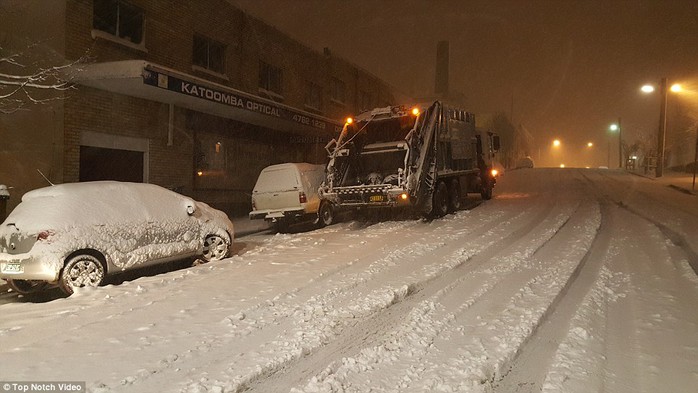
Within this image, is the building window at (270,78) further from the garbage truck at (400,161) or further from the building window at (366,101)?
the building window at (366,101)

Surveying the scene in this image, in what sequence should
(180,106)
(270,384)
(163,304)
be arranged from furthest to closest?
(180,106) < (163,304) < (270,384)

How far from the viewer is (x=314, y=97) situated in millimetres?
23922

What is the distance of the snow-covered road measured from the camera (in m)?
3.76

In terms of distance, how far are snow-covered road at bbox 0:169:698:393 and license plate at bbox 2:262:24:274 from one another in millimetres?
451

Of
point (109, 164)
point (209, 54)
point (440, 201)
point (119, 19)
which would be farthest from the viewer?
point (209, 54)

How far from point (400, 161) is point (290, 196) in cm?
316

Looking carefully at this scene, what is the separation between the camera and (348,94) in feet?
88.9

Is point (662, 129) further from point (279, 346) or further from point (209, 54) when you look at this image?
point (279, 346)

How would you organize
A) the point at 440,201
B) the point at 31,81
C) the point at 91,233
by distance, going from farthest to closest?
1. the point at 440,201
2. the point at 31,81
3. the point at 91,233

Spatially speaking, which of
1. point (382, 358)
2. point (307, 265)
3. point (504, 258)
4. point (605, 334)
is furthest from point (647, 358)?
point (307, 265)

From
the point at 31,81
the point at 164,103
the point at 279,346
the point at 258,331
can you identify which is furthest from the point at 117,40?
the point at 279,346

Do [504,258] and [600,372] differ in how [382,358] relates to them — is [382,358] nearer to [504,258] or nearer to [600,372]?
[600,372]

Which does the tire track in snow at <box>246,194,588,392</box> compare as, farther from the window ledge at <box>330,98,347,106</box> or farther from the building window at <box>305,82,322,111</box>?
the window ledge at <box>330,98,347,106</box>

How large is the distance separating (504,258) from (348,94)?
20695mm
